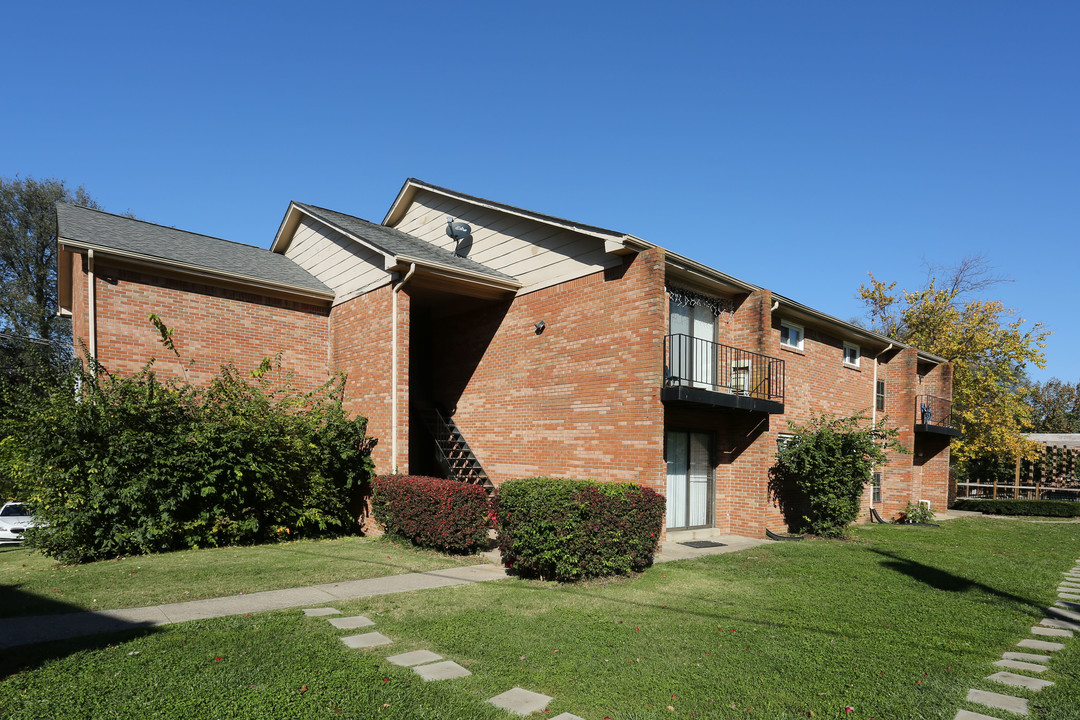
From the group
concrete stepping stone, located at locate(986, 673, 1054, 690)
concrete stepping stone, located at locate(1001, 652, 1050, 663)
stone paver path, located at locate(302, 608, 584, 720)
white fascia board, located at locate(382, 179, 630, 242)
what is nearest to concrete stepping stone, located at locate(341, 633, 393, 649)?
stone paver path, located at locate(302, 608, 584, 720)

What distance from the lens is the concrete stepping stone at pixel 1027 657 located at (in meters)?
5.33

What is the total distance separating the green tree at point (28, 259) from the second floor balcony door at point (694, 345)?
3089 centimetres

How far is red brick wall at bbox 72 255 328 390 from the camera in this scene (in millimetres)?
11688

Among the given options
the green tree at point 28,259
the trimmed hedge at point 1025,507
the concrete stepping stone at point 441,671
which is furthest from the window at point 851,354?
the green tree at point 28,259

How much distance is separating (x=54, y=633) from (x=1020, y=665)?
328 inches

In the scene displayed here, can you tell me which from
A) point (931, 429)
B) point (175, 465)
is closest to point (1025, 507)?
point (931, 429)

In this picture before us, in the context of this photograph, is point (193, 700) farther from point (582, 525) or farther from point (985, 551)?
point (985, 551)

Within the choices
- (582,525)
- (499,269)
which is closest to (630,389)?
(582,525)

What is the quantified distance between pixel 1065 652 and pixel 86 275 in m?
14.9

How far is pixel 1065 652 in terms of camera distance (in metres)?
5.57

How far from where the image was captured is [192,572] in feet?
27.6

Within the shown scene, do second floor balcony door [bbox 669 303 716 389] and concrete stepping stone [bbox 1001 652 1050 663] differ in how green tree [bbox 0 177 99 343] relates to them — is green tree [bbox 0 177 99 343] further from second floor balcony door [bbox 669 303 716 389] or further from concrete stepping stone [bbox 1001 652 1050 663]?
concrete stepping stone [bbox 1001 652 1050 663]

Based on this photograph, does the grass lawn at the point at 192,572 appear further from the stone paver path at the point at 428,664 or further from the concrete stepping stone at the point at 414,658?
the concrete stepping stone at the point at 414,658

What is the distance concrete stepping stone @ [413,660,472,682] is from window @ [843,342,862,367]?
49.1ft
